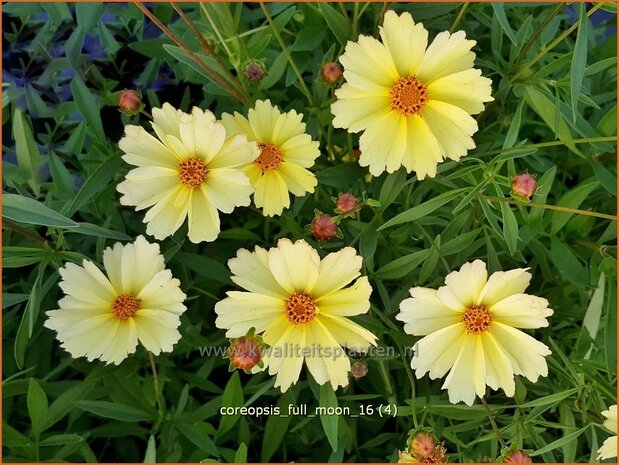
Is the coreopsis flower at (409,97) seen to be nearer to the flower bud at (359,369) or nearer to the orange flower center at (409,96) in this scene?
the orange flower center at (409,96)

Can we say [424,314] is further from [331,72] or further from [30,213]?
[30,213]

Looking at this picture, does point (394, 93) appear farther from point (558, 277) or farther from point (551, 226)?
point (558, 277)

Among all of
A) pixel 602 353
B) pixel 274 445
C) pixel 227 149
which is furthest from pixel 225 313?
pixel 602 353

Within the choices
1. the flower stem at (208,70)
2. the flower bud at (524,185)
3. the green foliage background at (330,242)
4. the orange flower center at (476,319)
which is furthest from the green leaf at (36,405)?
the flower bud at (524,185)

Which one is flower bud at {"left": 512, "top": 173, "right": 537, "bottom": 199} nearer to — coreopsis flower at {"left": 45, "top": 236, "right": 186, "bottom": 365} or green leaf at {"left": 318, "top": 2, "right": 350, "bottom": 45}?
green leaf at {"left": 318, "top": 2, "right": 350, "bottom": 45}

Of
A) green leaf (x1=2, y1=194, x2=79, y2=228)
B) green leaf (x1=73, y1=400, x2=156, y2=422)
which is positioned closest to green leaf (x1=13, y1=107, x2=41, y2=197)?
green leaf (x1=2, y1=194, x2=79, y2=228)

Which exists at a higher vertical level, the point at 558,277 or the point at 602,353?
the point at 558,277
